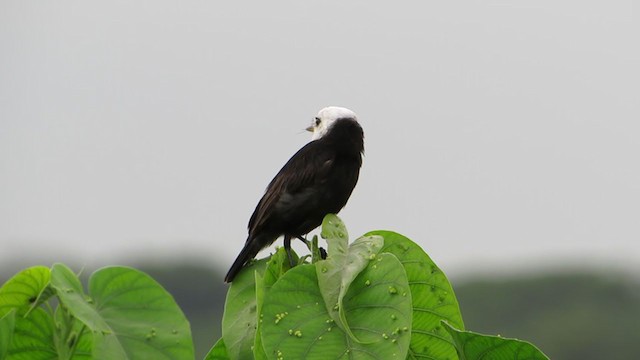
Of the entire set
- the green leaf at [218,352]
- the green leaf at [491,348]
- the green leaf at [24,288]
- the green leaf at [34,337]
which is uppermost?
the green leaf at [24,288]

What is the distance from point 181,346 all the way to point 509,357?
1.90ft

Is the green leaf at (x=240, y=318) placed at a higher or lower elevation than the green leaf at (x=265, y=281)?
lower

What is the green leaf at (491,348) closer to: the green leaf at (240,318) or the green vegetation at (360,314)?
the green vegetation at (360,314)

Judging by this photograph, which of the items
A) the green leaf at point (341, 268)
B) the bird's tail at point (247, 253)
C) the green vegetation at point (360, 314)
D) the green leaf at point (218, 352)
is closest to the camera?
the green vegetation at point (360, 314)

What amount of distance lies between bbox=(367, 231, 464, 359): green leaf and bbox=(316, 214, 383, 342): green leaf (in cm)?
8

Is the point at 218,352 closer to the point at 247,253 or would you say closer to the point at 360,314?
the point at 360,314

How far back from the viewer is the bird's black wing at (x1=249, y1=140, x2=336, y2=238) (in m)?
4.07

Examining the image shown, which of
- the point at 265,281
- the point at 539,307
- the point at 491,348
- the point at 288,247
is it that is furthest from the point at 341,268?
the point at 539,307

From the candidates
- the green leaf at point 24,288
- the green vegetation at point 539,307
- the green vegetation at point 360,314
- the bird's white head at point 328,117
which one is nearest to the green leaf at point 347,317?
the green vegetation at point 360,314

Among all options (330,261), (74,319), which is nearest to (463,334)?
(330,261)

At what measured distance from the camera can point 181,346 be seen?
2.26 m

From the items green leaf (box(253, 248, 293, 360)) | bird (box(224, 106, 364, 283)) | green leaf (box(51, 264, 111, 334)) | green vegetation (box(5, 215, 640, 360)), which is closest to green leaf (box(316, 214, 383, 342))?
green leaf (box(253, 248, 293, 360))

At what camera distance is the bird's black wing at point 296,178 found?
407cm

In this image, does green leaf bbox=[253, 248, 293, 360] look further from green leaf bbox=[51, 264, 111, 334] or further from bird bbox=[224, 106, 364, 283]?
bird bbox=[224, 106, 364, 283]
